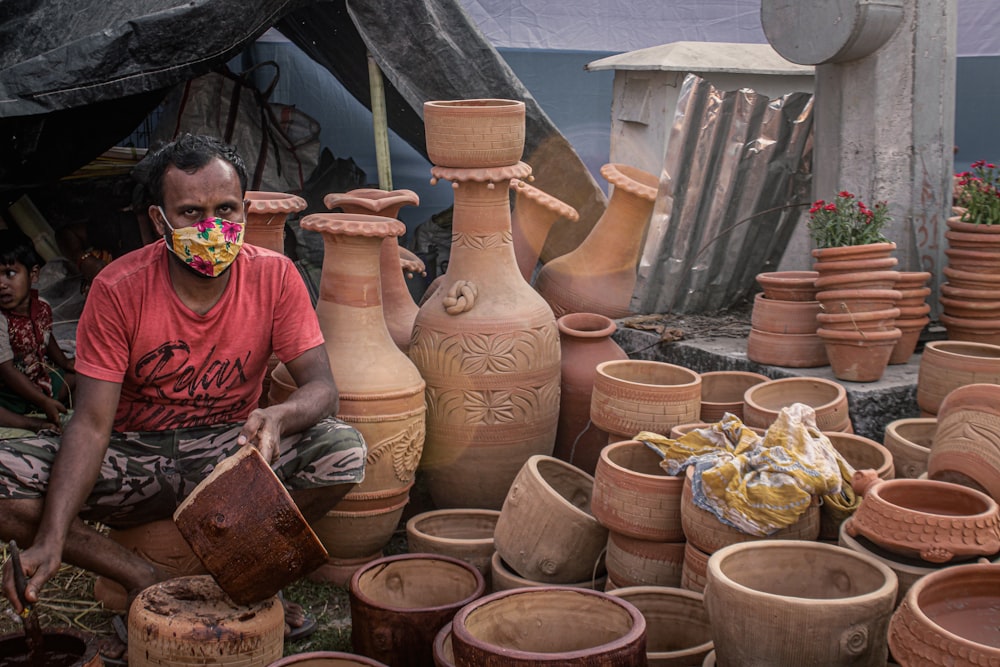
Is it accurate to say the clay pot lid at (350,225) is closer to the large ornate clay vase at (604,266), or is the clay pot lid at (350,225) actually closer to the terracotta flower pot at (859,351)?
the large ornate clay vase at (604,266)

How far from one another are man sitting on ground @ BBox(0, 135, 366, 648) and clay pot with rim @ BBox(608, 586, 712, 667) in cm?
95

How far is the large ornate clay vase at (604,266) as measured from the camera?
199 inches

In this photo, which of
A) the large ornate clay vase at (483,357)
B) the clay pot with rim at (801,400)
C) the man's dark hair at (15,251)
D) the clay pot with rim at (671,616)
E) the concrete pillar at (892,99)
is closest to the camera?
the clay pot with rim at (671,616)

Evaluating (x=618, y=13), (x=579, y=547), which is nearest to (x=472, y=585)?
(x=579, y=547)

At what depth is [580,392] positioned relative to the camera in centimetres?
418

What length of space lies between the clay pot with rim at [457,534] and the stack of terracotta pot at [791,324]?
1.46m

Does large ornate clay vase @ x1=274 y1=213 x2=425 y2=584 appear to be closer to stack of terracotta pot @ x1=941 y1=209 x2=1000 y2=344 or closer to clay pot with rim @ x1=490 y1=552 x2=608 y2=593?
clay pot with rim @ x1=490 y1=552 x2=608 y2=593

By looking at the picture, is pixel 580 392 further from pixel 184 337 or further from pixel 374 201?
pixel 184 337

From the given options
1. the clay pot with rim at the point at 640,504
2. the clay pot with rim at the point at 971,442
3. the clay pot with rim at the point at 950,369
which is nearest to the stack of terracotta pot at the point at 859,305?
the clay pot with rim at the point at 950,369

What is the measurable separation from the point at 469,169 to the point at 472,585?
5.41ft

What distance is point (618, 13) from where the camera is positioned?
8.14 m

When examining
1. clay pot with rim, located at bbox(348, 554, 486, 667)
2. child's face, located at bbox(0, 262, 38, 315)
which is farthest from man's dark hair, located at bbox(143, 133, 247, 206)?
child's face, located at bbox(0, 262, 38, 315)

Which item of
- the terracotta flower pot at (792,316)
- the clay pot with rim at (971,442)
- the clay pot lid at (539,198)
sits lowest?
the clay pot with rim at (971,442)

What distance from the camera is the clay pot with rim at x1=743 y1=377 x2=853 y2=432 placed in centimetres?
347
